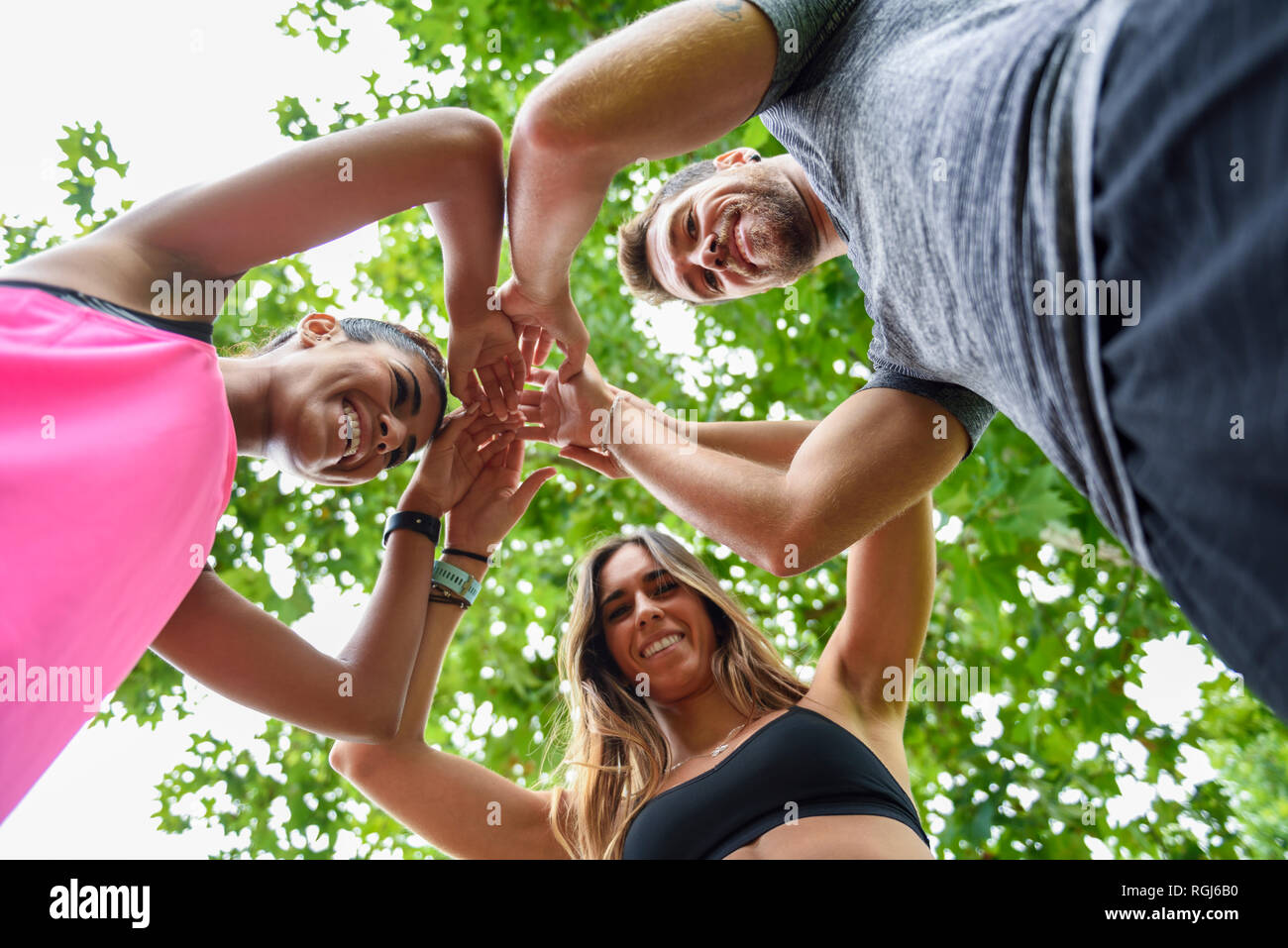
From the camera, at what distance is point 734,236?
244cm

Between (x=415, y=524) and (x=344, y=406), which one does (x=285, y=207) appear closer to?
(x=344, y=406)

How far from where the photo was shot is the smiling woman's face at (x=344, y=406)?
210 centimetres

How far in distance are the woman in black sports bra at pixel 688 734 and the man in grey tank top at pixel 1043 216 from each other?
0.75 metres

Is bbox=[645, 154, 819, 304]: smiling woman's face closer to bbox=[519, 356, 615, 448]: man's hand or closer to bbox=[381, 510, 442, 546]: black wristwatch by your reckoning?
bbox=[519, 356, 615, 448]: man's hand

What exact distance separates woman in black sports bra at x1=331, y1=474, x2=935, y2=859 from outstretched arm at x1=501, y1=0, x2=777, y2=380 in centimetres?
116

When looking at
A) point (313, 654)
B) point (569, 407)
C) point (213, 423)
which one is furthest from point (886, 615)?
point (213, 423)

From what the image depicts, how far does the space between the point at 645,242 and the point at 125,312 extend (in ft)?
5.38

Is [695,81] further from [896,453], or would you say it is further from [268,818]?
[268,818]

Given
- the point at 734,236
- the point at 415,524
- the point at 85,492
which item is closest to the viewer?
the point at 85,492

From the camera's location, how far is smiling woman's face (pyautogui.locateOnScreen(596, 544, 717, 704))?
2.74 meters

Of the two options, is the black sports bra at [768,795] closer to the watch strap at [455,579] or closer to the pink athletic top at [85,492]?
the watch strap at [455,579]

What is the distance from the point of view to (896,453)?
5.85ft
